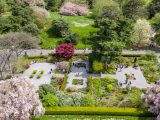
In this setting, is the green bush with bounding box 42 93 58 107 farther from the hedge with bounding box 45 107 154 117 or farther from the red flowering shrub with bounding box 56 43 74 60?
the red flowering shrub with bounding box 56 43 74 60

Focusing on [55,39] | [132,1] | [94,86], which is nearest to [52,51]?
[55,39]

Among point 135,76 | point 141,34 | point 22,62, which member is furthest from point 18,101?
point 141,34

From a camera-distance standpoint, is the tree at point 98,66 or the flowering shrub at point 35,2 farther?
the flowering shrub at point 35,2

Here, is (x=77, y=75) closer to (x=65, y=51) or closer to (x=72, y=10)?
(x=65, y=51)

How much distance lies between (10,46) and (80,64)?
1382cm

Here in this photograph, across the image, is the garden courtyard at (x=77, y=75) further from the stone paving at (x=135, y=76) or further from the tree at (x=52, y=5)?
the tree at (x=52, y=5)

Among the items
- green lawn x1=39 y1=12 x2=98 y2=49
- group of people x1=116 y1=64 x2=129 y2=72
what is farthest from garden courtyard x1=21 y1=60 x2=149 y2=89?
green lawn x1=39 y1=12 x2=98 y2=49

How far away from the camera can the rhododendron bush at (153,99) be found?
47659 millimetres

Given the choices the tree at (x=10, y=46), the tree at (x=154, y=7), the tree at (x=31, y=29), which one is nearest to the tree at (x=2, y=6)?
the tree at (x=31, y=29)

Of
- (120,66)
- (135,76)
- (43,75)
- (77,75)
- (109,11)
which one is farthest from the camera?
(109,11)

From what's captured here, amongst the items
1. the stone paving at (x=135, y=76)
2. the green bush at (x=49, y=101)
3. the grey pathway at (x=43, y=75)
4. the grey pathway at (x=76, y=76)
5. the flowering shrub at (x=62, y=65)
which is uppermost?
the green bush at (x=49, y=101)

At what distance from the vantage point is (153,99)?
160 ft

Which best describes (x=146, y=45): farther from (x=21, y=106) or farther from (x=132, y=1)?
(x=21, y=106)

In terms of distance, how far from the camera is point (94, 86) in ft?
196
